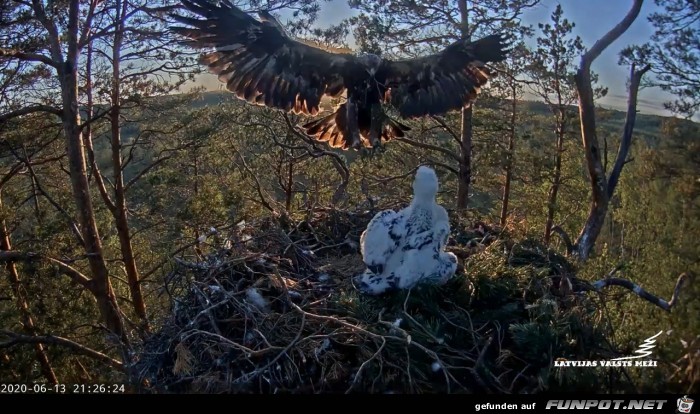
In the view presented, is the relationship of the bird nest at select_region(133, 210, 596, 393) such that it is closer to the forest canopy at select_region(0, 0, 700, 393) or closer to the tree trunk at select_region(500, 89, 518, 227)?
the forest canopy at select_region(0, 0, 700, 393)

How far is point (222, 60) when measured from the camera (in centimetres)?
514

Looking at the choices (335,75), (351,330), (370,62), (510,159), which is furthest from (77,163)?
(510,159)

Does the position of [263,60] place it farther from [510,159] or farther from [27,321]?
[510,159]

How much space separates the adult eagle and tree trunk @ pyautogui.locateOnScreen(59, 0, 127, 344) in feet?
6.45

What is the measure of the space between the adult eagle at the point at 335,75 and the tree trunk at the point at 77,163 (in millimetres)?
1967

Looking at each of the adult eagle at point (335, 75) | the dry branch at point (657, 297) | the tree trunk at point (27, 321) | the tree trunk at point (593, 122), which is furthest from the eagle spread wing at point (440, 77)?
the tree trunk at point (27, 321)

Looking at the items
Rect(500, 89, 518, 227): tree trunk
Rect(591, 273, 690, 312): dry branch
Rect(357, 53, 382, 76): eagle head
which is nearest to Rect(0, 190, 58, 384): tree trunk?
Rect(357, 53, 382, 76): eagle head

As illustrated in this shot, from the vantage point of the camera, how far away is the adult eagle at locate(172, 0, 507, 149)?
15.6 ft

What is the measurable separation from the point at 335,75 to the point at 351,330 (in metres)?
3.07

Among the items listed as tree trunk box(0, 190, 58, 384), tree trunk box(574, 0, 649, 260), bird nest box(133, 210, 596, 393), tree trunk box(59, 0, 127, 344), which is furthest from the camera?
tree trunk box(0, 190, 58, 384)

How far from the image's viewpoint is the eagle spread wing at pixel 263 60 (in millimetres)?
4668

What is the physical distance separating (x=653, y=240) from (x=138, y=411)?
368 cm

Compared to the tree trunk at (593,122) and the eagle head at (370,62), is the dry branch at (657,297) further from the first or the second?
the eagle head at (370,62)

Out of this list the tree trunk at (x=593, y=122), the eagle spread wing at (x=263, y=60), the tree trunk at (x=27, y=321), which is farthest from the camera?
the tree trunk at (x=27, y=321)
